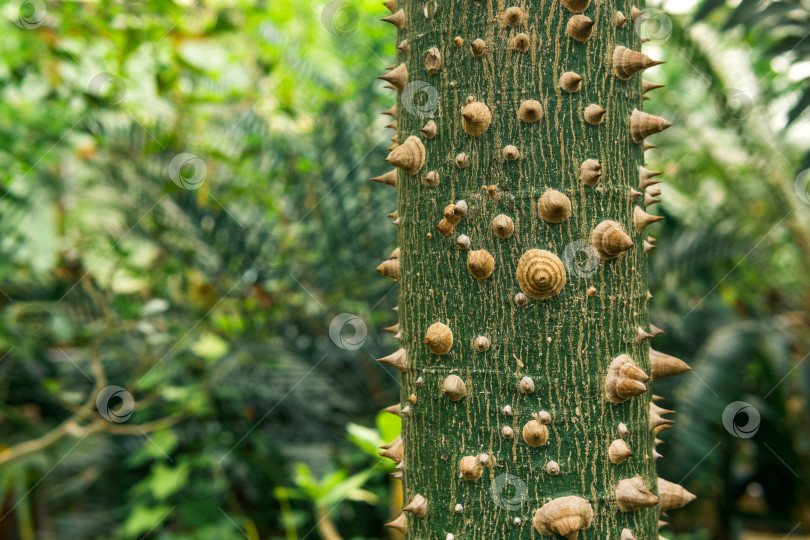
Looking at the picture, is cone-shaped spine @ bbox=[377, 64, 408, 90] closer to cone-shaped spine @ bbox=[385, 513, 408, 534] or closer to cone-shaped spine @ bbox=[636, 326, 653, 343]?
cone-shaped spine @ bbox=[636, 326, 653, 343]

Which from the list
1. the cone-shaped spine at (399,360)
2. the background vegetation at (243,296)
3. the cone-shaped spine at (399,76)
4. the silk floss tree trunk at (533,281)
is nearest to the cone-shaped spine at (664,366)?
the silk floss tree trunk at (533,281)

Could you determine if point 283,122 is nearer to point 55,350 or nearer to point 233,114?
point 233,114

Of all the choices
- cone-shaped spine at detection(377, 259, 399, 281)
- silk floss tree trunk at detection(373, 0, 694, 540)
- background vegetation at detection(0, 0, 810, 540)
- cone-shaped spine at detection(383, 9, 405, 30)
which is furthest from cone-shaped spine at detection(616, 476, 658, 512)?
background vegetation at detection(0, 0, 810, 540)

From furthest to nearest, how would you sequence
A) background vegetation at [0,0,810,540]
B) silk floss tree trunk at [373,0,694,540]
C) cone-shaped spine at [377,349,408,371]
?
background vegetation at [0,0,810,540] → cone-shaped spine at [377,349,408,371] → silk floss tree trunk at [373,0,694,540]

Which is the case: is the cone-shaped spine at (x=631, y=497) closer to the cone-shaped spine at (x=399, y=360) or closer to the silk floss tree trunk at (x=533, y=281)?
the silk floss tree trunk at (x=533, y=281)

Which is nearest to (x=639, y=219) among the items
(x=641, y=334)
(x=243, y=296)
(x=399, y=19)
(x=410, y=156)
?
(x=641, y=334)
